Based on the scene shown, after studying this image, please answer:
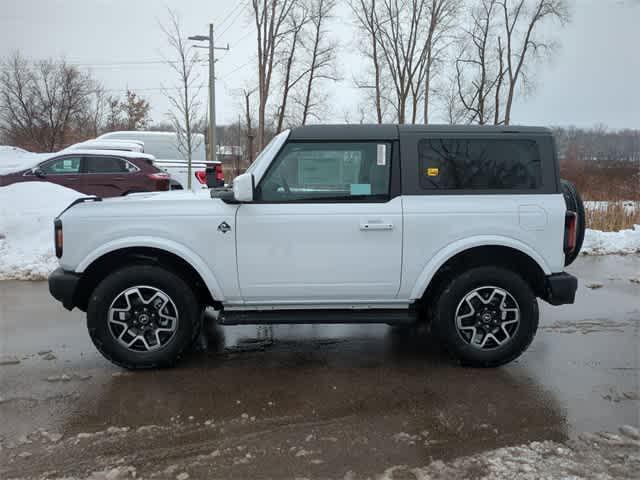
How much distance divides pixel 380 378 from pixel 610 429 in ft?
5.15

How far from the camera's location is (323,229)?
3.75 m

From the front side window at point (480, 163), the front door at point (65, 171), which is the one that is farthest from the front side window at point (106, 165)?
the front side window at point (480, 163)

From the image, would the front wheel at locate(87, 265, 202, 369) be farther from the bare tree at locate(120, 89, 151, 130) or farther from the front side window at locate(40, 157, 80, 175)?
the bare tree at locate(120, 89, 151, 130)

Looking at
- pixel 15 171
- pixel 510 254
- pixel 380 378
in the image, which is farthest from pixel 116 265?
pixel 15 171

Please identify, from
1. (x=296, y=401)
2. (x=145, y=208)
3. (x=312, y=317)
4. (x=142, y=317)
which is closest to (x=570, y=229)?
(x=312, y=317)

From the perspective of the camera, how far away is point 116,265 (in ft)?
12.9

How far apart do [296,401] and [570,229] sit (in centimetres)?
259

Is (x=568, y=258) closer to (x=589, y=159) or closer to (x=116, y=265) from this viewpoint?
(x=116, y=265)

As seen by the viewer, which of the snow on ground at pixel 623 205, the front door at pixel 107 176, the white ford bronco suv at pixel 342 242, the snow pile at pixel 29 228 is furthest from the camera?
the front door at pixel 107 176

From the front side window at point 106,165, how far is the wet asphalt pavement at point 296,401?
7919 mm

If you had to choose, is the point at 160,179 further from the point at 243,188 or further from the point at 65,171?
the point at 243,188

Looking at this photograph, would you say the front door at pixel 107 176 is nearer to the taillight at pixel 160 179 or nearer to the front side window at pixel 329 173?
the taillight at pixel 160 179

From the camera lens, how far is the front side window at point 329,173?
3.84 metres

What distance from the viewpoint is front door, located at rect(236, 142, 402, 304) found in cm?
376
